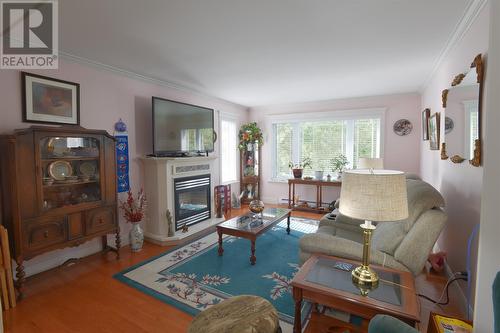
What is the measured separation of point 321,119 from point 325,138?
0.42m

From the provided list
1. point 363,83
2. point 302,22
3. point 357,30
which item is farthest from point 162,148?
point 363,83

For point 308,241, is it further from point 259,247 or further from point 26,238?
point 26,238

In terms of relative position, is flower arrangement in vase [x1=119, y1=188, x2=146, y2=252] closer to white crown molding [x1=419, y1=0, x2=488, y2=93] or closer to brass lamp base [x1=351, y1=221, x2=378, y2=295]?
brass lamp base [x1=351, y1=221, x2=378, y2=295]

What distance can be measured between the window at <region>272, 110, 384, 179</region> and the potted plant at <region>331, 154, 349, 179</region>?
4.7 inches

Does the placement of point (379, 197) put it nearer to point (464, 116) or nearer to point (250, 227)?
point (464, 116)

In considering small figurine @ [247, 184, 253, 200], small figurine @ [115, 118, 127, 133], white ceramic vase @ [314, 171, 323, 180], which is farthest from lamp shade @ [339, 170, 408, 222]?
small figurine @ [247, 184, 253, 200]

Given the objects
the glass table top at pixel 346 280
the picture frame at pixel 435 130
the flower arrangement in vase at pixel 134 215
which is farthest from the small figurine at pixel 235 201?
the glass table top at pixel 346 280

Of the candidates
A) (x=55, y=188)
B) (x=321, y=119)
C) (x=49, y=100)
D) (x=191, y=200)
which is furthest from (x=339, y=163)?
(x=49, y=100)

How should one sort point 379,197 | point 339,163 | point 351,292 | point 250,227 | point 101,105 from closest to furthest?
point 379,197
point 351,292
point 250,227
point 101,105
point 339,163

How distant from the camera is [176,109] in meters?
3.78

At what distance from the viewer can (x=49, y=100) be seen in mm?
2598

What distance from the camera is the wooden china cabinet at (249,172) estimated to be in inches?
225

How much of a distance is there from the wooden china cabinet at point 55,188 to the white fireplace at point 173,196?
24.7 inches

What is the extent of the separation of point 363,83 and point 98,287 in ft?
14.5
